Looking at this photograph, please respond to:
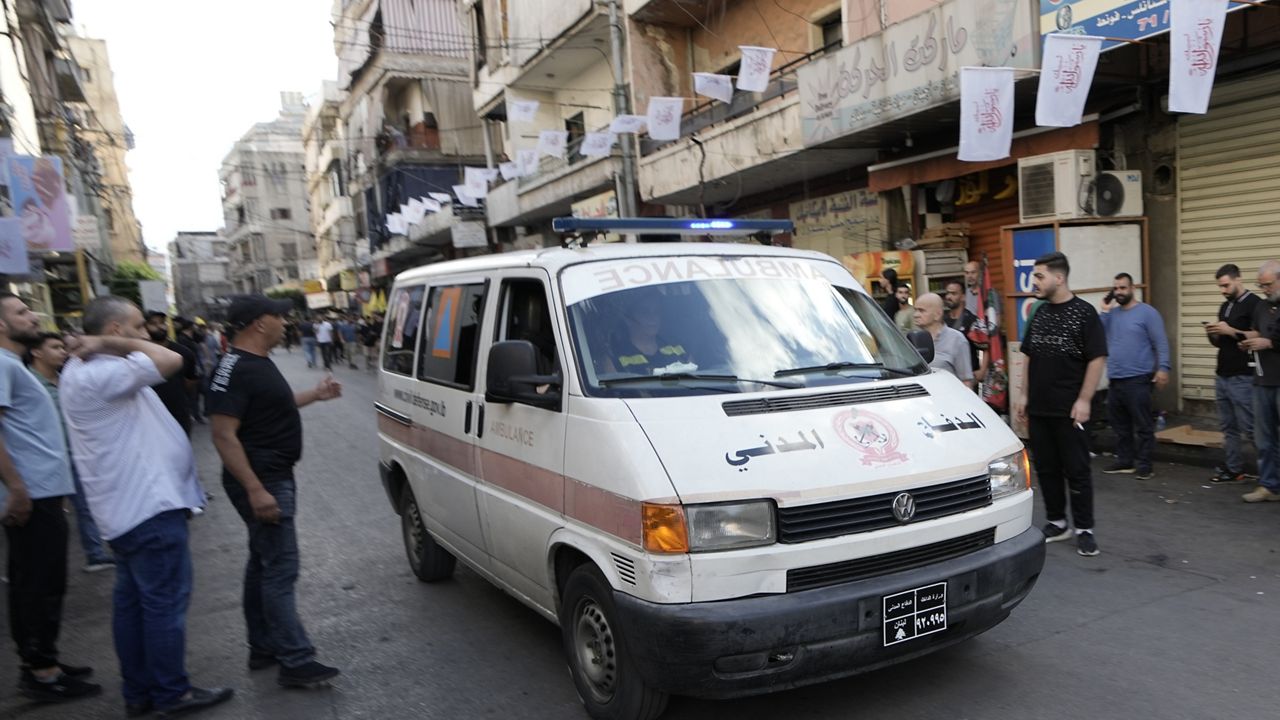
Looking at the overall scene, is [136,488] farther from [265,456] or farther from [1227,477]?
[1227,477]

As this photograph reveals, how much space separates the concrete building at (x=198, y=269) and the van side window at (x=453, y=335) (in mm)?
87811

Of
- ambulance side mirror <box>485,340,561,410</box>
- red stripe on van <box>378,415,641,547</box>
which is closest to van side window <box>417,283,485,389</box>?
red stripe on van <box>378,415,641,547</box>

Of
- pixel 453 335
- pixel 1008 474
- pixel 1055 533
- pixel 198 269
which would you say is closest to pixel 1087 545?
pixel 1055 533

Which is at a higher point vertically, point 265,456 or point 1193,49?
point 1193,49

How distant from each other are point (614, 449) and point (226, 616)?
3605 millimetres

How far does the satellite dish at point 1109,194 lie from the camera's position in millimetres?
8789

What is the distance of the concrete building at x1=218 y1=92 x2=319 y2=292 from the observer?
75812 millimetres

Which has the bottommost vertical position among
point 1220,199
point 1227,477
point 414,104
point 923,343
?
point 1227,477

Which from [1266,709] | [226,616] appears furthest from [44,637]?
[1266,709]

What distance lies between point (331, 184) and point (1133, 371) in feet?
168

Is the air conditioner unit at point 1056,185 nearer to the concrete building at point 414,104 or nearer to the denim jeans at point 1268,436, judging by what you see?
the denim jeans at point 1268,436

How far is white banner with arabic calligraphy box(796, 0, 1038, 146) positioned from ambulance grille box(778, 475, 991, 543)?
6.71 m

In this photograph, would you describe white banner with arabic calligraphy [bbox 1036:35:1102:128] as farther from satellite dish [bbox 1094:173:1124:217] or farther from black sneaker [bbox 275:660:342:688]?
black sneaker [bbox 275:660:342:688]

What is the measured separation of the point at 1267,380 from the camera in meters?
6.12
